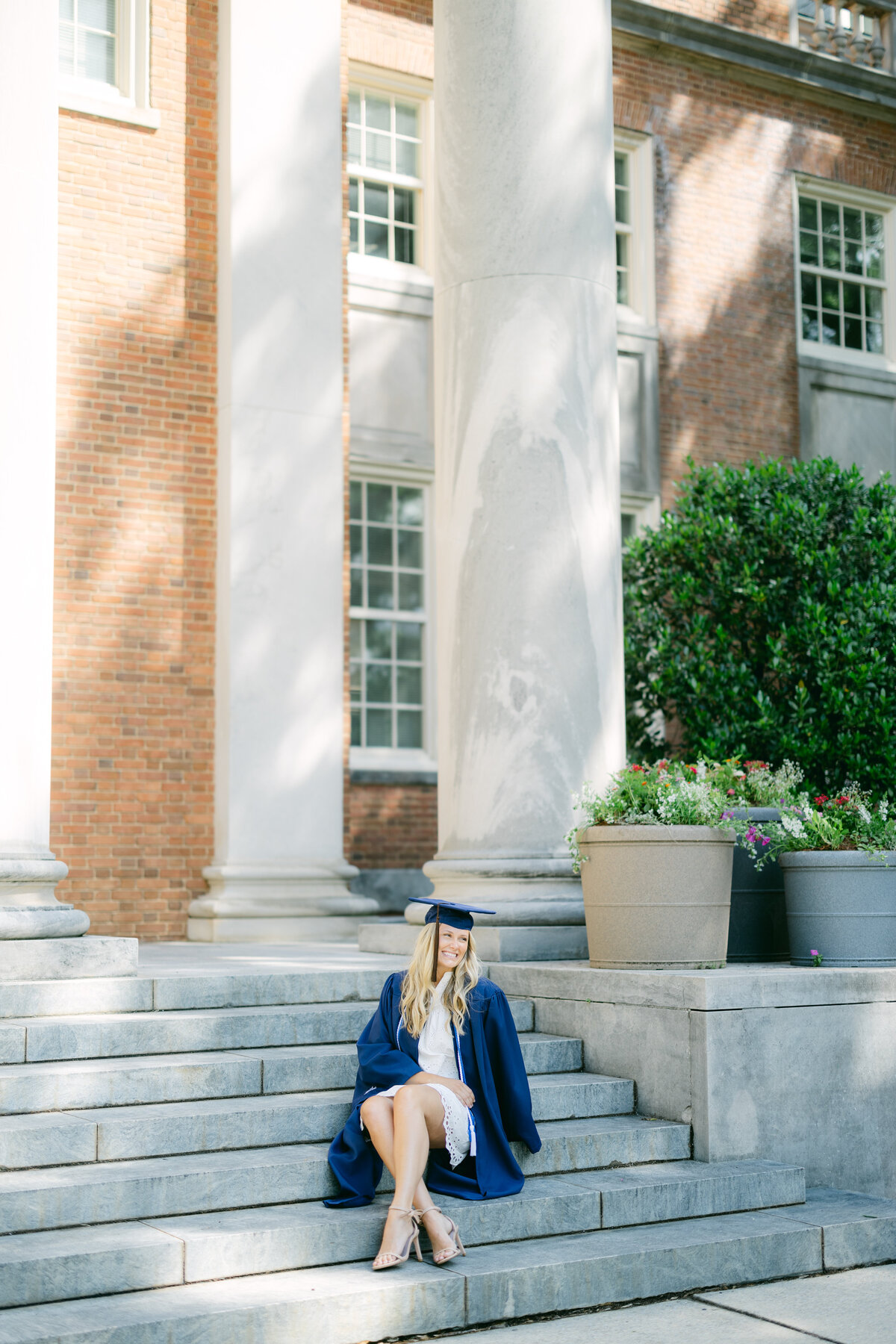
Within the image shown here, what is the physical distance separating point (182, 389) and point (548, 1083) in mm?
7341

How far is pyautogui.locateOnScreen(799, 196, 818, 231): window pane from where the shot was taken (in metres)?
18.0

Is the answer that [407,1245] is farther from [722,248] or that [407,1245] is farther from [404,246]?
[722,248]

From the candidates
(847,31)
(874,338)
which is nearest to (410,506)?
(874,338)

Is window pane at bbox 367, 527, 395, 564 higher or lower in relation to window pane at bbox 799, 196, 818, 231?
lower

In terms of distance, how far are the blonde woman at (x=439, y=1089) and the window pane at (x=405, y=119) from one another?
10603 mm

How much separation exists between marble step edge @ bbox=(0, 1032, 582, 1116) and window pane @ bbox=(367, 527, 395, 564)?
7945 millimetres

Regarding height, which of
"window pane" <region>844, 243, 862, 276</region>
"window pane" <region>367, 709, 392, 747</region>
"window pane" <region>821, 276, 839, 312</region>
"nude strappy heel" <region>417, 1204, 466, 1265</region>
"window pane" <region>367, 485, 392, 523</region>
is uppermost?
"window pane" <region>844, 243, 862, 276</region>

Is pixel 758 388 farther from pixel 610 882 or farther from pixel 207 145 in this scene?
pixel 610 882

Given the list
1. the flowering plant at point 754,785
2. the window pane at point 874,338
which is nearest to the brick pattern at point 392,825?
the flowering plant at point 754,785

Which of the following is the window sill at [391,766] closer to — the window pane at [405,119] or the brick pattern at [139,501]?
the brick pattern at [139,501]

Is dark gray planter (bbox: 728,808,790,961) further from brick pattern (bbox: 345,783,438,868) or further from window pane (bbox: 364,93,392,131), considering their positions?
window pane (bbox: 364,93,392,131)

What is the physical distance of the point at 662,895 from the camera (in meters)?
7.36

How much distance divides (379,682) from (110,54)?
5931 millimetres

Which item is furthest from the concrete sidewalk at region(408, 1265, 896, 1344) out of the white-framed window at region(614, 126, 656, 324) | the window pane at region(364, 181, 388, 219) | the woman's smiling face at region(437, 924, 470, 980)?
the white-framed window at region(614, 126, 656, 324)
